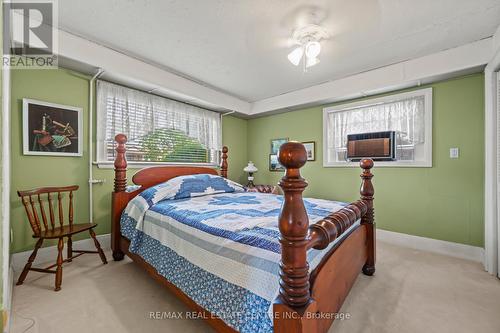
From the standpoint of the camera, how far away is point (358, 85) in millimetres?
3115

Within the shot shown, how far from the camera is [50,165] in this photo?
2.39 meters

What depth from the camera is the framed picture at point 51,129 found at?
88.4 inches

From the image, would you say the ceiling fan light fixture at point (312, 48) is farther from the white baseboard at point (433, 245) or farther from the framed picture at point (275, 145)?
the white baseboard at point (433, 245)

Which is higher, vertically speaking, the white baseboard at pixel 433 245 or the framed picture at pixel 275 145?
the framed picture at pixel 275 145

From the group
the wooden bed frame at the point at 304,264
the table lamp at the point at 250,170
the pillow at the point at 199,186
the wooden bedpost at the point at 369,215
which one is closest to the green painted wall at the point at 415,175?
the pillow at the point at 199,186

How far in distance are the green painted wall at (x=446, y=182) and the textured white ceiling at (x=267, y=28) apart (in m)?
0.69

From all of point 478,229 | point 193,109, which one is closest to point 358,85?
point 478,229

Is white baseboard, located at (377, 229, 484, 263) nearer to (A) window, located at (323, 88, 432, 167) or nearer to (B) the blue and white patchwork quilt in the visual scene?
(A) window, located at (323, 88, 432, 167)

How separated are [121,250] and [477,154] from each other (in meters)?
4.12

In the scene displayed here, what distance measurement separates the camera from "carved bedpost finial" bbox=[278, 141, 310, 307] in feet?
2.83

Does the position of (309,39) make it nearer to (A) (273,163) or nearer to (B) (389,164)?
(B) (389,164)

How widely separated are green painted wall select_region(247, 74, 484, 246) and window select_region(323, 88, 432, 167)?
9 centimetres

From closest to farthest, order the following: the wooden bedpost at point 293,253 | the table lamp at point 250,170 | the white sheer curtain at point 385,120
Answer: the wooden bedpost at point 293,253 → the white sheer curtain at point 385,120 → the table lamp at point 250,170

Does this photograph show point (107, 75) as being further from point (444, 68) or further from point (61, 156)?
point (444, 68)
